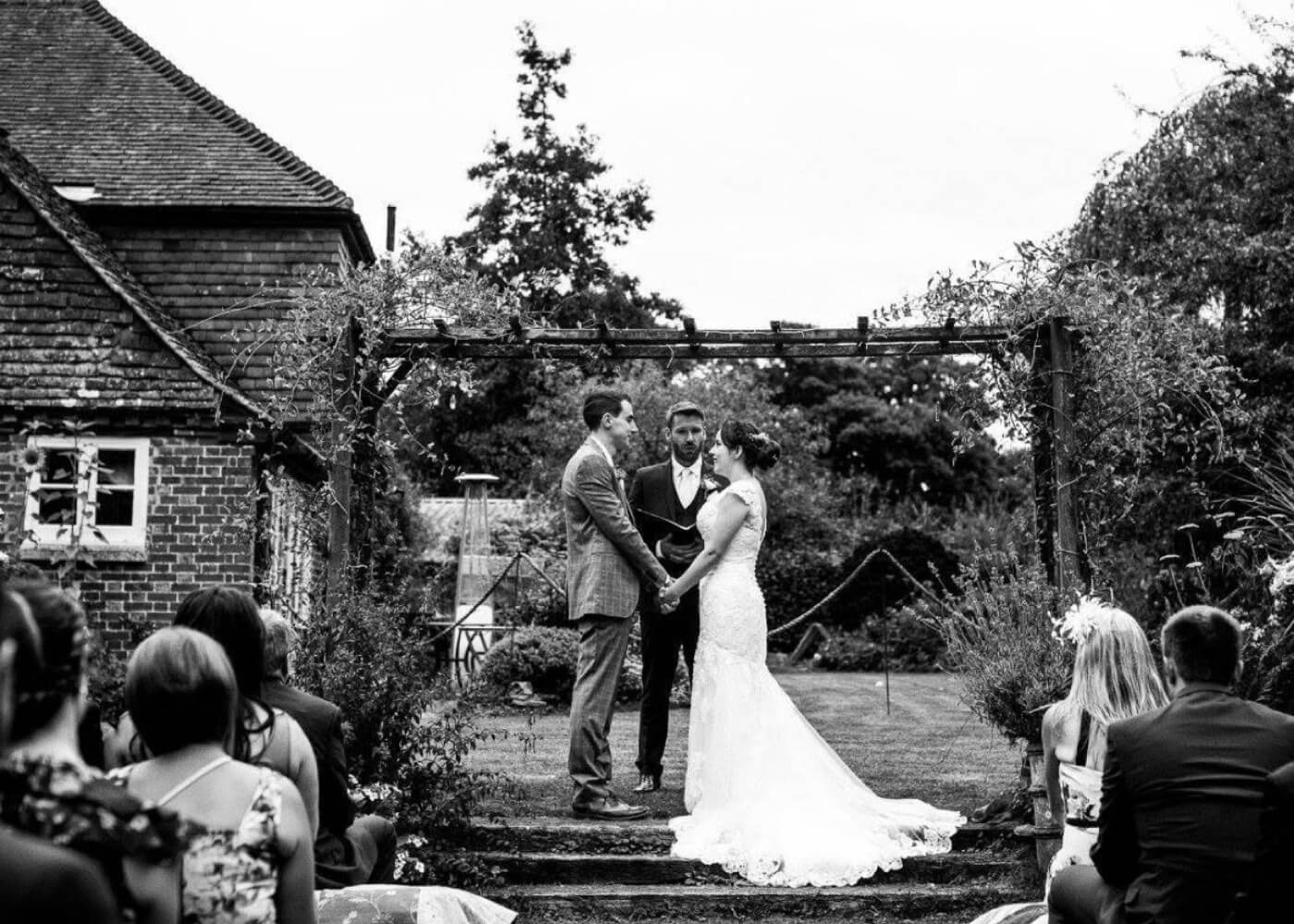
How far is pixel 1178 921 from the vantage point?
13.0 feet

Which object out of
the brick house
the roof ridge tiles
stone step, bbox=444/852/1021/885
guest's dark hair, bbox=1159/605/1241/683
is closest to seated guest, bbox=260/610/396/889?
stone step, bbox=444/852/1021/885

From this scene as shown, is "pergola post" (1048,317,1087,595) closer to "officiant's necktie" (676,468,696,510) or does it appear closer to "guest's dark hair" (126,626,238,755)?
"officiant's necktie" (676,468,696,510)

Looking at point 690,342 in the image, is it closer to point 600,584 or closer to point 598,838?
point 600,584

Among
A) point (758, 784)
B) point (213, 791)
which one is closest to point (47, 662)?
point (213, 791)

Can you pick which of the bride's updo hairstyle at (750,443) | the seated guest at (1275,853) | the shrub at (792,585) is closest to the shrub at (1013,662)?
the bride's updo hairstyle at (750,443)

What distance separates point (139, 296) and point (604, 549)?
1060 centimetres

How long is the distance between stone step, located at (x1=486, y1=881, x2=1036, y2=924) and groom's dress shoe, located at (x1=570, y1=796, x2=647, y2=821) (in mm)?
748

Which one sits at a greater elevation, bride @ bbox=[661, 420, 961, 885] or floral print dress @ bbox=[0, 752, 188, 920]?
floral print dress @ bbox=[0, 752, 188, 920]

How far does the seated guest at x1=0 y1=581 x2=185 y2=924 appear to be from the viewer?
1.98 m

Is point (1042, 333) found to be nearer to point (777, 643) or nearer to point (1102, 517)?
point (1102, 517)

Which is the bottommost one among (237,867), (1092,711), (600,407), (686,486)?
(237,867)

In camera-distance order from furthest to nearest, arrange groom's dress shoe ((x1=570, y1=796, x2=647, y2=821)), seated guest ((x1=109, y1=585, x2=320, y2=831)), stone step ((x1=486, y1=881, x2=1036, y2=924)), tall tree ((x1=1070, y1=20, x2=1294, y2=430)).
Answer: tall tree ((x1=1070, y1=20, x2=1294, y2=430)), groom's dress shoe ((x1=570, y1=796, x2=647, y2=821)), stone step ((x1=486, y1=881, x2=1036, y2=924)), seated guest ((x1=109, y1=585, x2=320, y2=831))

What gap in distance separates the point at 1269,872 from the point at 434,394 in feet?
22.5

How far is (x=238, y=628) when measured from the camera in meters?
3.73
